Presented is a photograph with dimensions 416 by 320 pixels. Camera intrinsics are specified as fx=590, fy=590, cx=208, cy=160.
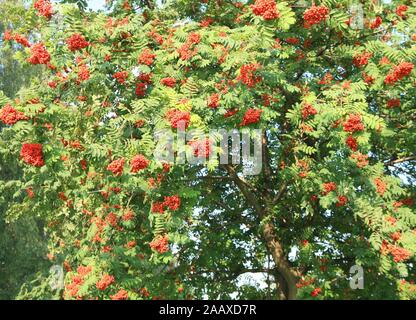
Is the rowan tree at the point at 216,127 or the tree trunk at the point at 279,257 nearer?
the rowan tree at the point at 216,127

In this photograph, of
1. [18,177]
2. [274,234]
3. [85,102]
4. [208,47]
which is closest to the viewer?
[208,47]

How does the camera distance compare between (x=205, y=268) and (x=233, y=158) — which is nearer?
(x=233, y=158)

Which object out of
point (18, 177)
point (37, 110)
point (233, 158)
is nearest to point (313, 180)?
point (233, 158)

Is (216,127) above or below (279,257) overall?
above

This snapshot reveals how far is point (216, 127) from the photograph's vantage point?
27.7 feet

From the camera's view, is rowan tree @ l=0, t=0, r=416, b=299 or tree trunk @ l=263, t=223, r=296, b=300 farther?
tree trunk @ l=263, t=223, r=296, b=300

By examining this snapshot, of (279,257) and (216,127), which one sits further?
(279,257)

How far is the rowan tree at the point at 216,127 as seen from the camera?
27.0ft

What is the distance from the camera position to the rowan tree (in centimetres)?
822

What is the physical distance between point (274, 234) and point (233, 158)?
1.93 m

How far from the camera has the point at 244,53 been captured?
26.2ft

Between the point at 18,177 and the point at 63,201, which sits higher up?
the point at 18,177

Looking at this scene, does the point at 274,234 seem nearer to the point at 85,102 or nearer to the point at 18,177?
the point at 85,102

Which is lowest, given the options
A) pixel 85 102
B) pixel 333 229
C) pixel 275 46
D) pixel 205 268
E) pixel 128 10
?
pixel 205 268
